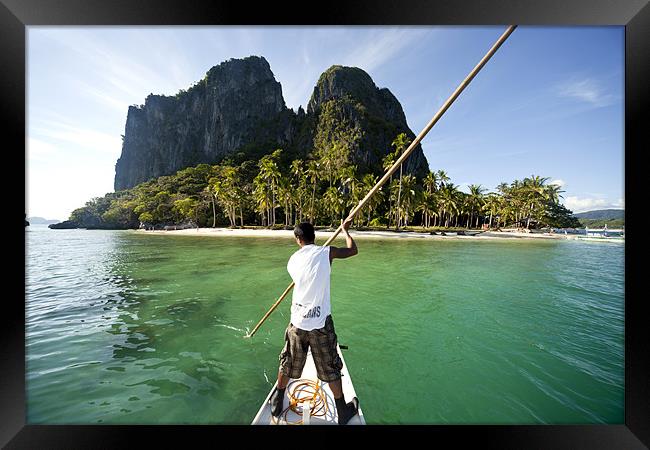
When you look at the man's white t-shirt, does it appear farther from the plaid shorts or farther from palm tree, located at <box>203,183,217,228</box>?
palm tree, located at <box>203,183,217,228</box>

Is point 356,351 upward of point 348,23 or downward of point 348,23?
downward

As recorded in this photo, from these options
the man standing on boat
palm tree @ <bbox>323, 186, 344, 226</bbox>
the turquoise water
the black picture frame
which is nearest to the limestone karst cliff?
palm tree @ <bbox>323, 186, 344, 226</bbox>

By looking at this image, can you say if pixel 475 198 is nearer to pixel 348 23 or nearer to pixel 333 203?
pixel 333 203

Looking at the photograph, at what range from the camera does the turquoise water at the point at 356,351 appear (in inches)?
117

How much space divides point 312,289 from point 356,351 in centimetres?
282

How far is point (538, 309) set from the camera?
6957mm

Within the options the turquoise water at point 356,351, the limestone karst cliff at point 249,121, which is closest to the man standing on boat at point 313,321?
the turquoise water at point 356,351

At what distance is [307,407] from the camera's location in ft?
7.27

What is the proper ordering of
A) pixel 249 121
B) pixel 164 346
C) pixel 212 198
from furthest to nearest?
pixel 249 121
pixel 212 198
pixel 164 346

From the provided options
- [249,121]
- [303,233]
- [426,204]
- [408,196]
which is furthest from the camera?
[249,121]

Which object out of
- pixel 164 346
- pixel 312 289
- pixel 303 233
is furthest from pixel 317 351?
pixel 164 346

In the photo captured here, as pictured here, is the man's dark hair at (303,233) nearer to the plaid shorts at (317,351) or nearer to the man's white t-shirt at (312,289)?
the man's white t-shirt at (312,289)
